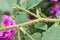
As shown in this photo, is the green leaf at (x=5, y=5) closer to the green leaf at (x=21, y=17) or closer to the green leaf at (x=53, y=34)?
the green leaf at (x=53, y=34)

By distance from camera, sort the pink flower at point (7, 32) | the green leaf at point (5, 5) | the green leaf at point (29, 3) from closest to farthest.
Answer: the green leaf at point (5, 5) < the pink flower at point (7, 32) < the green leaf at point (29, 3)

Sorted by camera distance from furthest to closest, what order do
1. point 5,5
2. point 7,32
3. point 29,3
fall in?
1. point 29,3
2. point 7,32
3. point 5,5

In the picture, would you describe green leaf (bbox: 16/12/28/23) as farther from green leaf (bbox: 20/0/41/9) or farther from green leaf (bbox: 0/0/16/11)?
green leaf (bbox: 0/0/16/11)

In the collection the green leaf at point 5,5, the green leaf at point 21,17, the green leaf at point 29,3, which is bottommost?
the green leaf at point 21,17

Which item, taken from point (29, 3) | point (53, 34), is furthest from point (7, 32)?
point (29, 3)

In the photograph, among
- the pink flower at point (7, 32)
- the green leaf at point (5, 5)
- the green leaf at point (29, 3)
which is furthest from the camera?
the green leaf at point (29, 3)

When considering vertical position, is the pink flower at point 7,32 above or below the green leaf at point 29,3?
below

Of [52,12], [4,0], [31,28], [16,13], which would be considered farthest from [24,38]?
[52,12]

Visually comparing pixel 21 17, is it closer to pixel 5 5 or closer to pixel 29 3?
pixel 29 3

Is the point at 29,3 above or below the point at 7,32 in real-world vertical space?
above

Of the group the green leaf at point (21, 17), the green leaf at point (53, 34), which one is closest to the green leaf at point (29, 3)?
the green leaf at point (21, 17)

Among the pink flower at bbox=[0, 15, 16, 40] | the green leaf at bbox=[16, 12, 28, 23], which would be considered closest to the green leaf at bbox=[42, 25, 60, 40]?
the pink flower at bbox=[0, 15, 16, 40]
